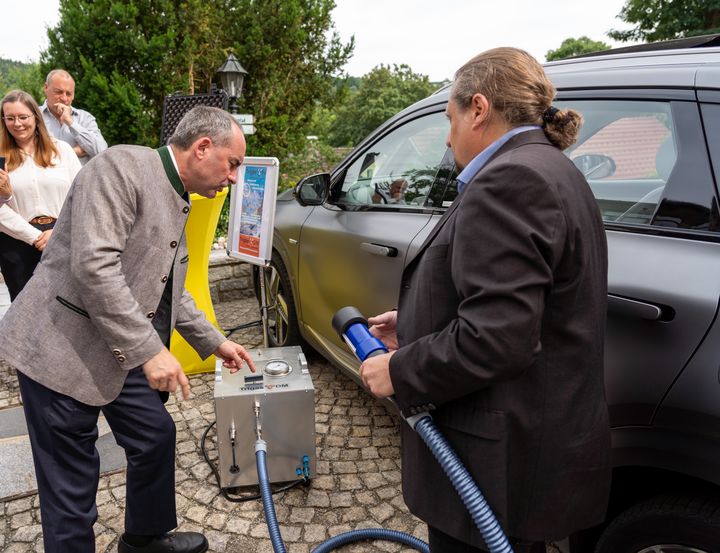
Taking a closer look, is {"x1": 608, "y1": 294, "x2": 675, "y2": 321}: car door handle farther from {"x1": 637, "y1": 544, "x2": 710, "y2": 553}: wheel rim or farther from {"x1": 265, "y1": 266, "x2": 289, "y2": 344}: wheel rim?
{"x1": 265, "y1": 266, "x2": 289, "y2": 344}: wheel rim

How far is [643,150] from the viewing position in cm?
200

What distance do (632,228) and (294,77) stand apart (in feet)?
27.5

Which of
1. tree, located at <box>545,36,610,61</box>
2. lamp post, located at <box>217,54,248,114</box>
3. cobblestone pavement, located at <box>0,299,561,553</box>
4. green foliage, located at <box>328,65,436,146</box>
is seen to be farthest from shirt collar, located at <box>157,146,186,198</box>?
tree, located at <box>545,36,610,61</box>

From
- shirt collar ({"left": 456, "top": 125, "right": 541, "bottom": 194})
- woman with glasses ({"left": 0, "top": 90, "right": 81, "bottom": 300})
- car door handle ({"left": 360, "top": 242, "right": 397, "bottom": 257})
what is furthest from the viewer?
woman with glasses ({"left": 0, "top": 90, "right": 81, "bottom": 300})

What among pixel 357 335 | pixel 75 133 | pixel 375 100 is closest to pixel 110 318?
pixel 357 335

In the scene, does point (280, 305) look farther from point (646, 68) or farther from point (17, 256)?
point (646, 68)

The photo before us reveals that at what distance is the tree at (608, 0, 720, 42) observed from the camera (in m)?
22.8

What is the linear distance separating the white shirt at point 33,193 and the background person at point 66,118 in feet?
2.58

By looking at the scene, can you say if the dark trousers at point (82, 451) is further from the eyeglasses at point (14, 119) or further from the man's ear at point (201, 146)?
the eyeglasses at point (14, 119)

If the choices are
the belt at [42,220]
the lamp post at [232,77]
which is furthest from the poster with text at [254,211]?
the lamp post at [232,77]

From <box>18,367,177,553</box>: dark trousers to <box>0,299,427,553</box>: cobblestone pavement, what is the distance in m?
0.51

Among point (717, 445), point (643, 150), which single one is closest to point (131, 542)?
point (717, 445)

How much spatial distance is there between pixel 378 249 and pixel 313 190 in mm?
1062

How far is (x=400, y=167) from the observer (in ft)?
10.4
